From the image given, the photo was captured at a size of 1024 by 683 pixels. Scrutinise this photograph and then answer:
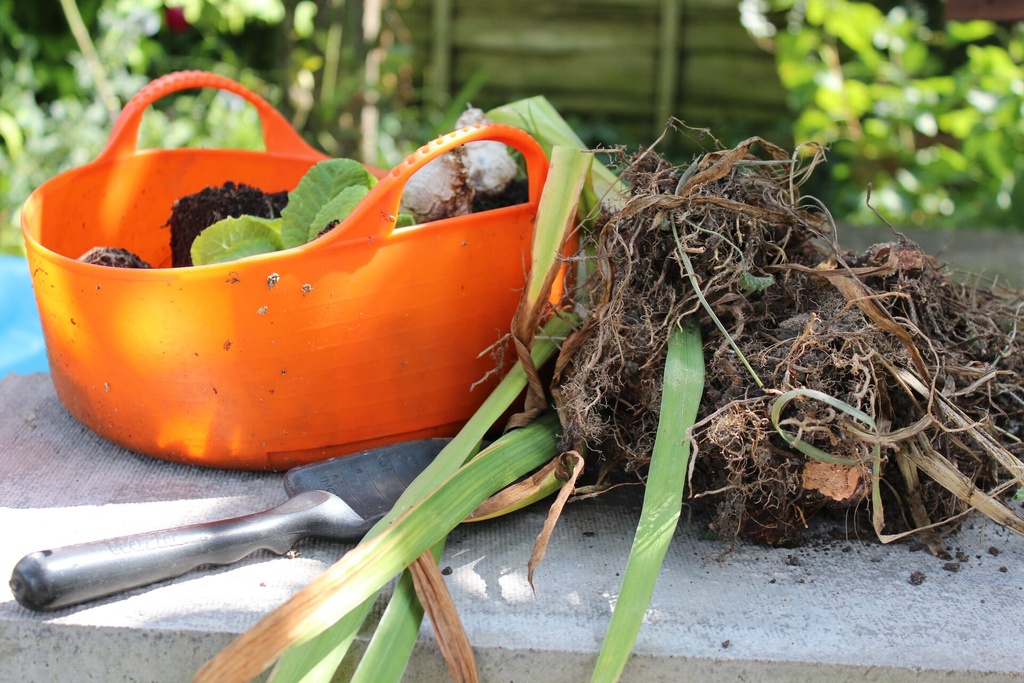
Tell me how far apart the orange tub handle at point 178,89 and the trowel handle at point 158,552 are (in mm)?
770

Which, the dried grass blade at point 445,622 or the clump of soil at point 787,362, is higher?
the clump of soil at point 787,362

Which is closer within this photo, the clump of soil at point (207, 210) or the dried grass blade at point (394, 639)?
the dried grass blade at point (394, 639)

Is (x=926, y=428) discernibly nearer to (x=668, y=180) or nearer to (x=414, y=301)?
(x=668, y=180)

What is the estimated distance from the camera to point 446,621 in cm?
97

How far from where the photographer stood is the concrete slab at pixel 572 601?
3.24ft

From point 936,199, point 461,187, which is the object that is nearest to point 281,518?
point 461,187

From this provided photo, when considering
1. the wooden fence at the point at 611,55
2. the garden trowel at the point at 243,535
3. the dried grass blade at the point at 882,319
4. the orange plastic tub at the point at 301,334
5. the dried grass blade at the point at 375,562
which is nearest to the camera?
the dried grass blade at the point at 375,562

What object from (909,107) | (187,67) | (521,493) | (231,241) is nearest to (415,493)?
(521,493)

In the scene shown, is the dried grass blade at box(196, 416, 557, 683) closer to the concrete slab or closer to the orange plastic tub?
the concrete slab

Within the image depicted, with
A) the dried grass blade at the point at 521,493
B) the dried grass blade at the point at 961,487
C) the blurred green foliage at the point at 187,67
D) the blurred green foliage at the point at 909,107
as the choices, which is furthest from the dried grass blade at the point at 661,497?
the blurred green foliage at the point at 909,107

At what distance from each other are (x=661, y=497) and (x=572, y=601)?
167 millimetres

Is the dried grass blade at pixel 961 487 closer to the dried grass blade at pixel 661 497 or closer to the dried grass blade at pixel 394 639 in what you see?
the dried grass blade at pixel 661 497

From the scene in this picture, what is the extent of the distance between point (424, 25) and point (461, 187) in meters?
3.63

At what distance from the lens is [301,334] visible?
1.23 metres
